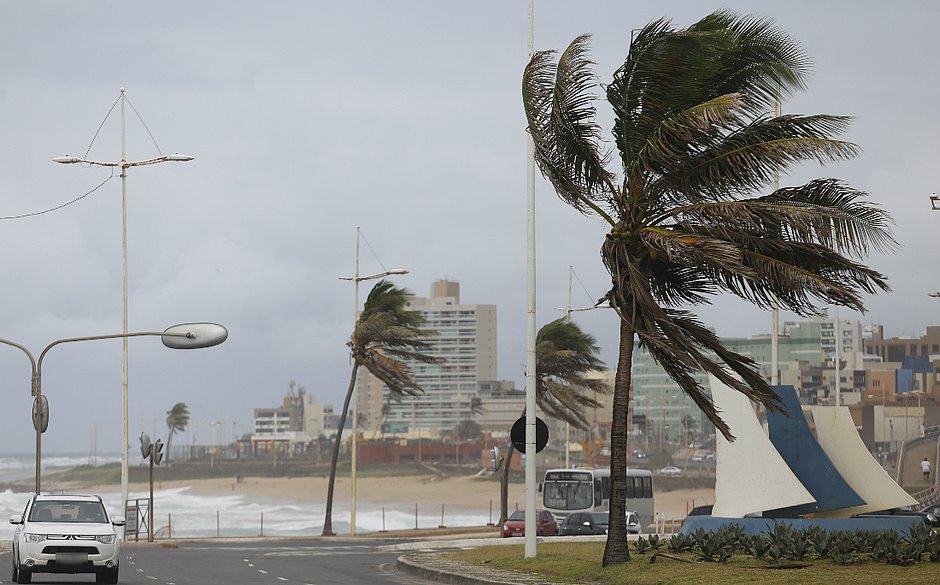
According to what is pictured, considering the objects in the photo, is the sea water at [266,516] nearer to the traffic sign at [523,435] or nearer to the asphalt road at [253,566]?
the asphalt road at [253,566]

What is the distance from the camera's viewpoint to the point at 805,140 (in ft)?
67.5

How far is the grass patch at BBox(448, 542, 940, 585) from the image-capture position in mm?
18578

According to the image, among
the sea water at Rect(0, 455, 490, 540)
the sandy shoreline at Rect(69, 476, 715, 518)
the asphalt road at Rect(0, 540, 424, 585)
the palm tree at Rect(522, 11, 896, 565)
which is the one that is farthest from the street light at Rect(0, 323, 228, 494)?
the sandy shoreline at Rect(69, 476, 715, 518)

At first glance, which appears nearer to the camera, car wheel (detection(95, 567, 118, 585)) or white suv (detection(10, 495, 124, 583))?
white suv (detection(10, 495, 124, 583))

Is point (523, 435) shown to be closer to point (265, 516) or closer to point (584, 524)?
point (584, 524)

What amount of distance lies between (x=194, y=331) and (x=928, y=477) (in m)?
58.4

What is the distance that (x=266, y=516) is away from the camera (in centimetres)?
9775

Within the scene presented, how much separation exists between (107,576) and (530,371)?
8386 millimetres

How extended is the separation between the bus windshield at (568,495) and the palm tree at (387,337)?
20.8 ft

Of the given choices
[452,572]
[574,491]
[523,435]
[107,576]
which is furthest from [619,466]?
[574,491]

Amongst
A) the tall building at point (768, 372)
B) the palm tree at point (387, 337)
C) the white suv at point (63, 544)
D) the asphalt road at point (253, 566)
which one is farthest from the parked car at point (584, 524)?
the tall building at point (768, 372)

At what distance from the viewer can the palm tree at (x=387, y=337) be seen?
51031 mm

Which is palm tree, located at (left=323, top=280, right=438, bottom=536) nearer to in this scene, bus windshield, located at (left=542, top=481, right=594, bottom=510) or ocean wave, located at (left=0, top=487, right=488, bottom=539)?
bus windshield, located at (left=542, top=481, right=594, bottom=510)

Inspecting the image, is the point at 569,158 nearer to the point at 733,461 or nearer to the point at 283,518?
the point at 733,461
